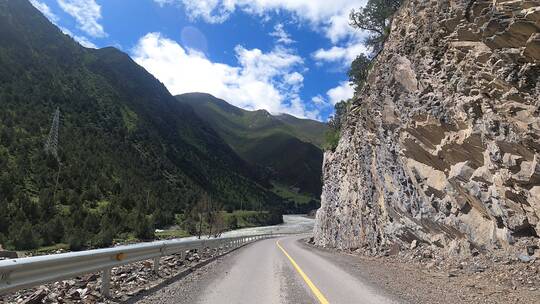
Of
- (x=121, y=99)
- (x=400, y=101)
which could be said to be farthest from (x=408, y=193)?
(x=121, y=99)

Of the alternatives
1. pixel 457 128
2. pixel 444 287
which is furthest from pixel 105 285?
pixel 457 128

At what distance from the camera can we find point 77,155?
87.6m

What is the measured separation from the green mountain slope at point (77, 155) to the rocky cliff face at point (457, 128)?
43.1 meters

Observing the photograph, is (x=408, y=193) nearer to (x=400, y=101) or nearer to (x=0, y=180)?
(x=400, y=101)

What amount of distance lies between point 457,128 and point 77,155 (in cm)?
8480

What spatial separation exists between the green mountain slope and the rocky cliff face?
43087 millimetres

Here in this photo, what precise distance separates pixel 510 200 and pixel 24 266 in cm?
1282

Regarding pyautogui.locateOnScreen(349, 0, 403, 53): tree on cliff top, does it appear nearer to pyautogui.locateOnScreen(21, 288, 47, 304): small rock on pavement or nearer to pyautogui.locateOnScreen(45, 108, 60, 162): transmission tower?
pyautogui.locateOnScreen(21, 288, 47, 304): small rock on pavement

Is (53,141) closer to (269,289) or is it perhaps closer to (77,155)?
(77,155)

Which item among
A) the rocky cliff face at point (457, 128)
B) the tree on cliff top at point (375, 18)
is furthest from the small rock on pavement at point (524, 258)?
the tree on cliff top at point (375, 18)

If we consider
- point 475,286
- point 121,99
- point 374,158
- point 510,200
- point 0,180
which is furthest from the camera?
point 121,99

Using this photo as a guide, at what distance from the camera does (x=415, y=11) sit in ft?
74.5

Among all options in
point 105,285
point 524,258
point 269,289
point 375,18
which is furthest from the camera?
point 375,18

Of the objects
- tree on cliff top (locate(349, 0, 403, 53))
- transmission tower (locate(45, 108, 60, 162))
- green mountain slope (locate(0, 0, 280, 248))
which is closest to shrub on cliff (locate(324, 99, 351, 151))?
tree on cliff top (locate(349, 0, 403, 53))
